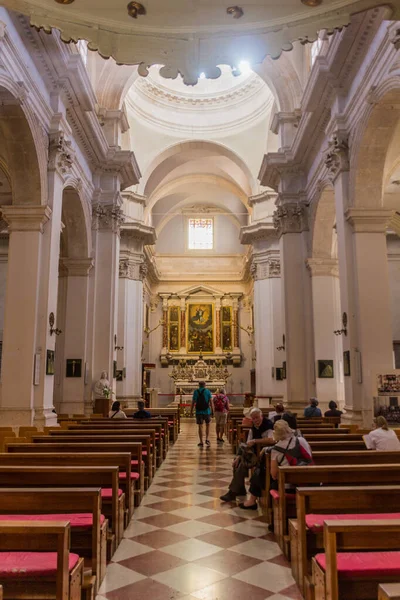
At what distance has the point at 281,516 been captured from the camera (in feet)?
15.2

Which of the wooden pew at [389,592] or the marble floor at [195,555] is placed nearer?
the wooden pew at [389,592]

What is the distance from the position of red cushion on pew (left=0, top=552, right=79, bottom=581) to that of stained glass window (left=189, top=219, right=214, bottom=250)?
1205 inches

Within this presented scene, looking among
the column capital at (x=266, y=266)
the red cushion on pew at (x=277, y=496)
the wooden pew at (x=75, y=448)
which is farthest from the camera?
the column capital at (x=266, y=266)

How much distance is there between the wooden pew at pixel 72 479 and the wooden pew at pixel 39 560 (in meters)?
1.27

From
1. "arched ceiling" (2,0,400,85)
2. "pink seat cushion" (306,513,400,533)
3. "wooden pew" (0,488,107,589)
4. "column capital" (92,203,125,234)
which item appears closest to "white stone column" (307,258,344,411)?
"column capital" (92,203,125,234)

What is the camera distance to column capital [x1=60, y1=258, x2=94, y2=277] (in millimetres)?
14688

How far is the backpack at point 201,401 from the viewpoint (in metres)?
12.3

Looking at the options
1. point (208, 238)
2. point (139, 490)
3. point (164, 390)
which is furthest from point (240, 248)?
point (139, 490)

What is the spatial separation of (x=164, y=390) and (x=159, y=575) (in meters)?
26.3

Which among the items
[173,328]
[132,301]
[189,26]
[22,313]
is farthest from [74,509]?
[173,328]

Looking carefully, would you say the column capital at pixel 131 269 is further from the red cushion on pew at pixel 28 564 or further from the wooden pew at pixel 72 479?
the red cushion on pew at pixel 28 564

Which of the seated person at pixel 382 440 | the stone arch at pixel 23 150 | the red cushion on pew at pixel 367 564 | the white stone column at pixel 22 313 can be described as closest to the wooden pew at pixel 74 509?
the red cushion on pew at pixel 367 564

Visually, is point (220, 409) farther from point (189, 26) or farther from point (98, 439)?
point (189, 26)

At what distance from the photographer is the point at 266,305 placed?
22.8 metres
